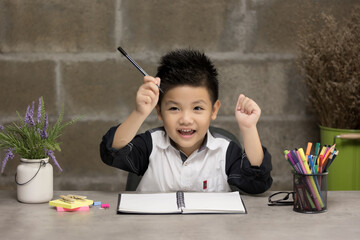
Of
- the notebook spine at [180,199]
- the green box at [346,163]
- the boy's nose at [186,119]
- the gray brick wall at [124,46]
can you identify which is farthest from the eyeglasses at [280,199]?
the gray brick wall at [124,46]

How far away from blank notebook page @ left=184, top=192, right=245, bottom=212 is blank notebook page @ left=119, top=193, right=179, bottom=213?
1.8 inches

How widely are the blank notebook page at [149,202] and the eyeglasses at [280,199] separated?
0.98 ft

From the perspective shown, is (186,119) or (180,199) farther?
(186,119)

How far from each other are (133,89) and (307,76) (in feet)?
3.07

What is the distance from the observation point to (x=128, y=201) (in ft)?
5.46

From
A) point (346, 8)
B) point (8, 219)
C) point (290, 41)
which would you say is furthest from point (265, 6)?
point (8, 219)

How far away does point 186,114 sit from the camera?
1.89 metres

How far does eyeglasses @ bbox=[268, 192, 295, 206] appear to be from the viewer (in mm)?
1657

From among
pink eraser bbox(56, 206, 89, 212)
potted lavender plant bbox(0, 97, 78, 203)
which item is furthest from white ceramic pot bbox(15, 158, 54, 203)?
pink eraser bbox(56, 206, 89, 212)

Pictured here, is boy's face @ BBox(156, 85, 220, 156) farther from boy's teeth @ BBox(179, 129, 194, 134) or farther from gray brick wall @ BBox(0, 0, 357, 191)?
gray brick wall @ BBox(0, 0, 357, 191)

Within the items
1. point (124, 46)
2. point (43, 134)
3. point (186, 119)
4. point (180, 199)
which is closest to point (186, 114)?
point (186, 119)

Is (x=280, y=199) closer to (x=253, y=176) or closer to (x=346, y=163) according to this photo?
(x=253, y=176)

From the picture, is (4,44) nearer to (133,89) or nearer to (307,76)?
(133,89)

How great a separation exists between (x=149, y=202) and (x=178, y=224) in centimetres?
22
